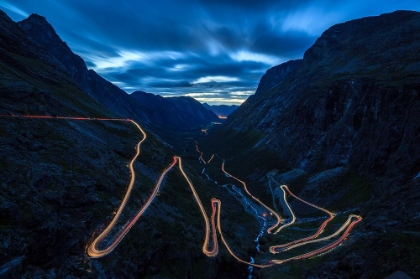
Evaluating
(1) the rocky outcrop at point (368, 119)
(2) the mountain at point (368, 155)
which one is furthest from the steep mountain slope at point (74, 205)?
(1) the rocky outcrop at point (368, 119)

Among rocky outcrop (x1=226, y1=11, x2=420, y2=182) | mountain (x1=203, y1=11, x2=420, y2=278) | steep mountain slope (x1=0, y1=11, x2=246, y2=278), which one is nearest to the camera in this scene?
steep mountain slope (x1=0, y1=11, x2=246, y2=278)

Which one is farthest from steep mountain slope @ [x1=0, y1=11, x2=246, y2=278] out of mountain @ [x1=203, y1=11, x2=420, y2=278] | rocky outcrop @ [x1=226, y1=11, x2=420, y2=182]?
rocky outcrop @ [x1=226, y1=11, x2=420, y2=182]

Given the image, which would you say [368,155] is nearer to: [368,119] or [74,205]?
[368,119]

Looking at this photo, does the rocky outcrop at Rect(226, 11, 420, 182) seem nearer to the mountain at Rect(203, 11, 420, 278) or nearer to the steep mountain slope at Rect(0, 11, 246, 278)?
the mountain at Rect(203, 11, 420, 278)

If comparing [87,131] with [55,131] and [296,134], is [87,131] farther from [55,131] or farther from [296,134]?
[296,134]

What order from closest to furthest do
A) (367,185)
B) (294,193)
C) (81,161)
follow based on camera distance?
(81,161), (367,185), (294,193)

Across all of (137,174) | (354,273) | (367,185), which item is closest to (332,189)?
(367,185)

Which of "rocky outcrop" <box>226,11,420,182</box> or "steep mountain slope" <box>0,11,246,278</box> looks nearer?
"steep mountain slope" <box>0,11,246,278</box>

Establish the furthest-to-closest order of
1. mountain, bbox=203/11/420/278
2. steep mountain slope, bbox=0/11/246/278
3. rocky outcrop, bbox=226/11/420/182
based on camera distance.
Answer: rocky outcrop, bbox=226/11/420/182, mountain, bbox=203/11/420/278, steep mountain slope, bbox=0/11/246/278
